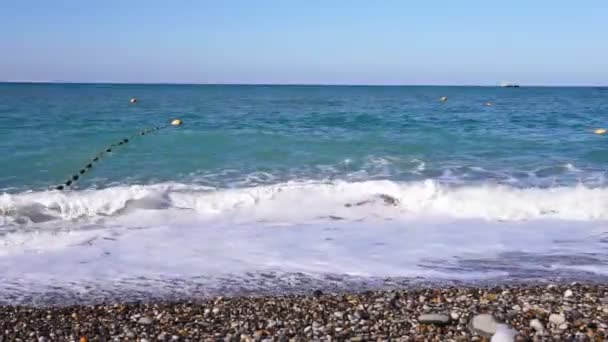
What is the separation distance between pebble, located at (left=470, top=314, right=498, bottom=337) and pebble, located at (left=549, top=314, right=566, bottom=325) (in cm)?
52

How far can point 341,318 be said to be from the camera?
18.5 ft

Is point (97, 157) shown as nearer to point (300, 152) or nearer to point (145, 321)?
point (300, 152)

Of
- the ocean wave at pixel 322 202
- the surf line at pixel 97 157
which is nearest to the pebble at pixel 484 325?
the ocean wave at pixel 322 202

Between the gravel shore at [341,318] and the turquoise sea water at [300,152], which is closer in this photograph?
the gravel shore at [341,318]

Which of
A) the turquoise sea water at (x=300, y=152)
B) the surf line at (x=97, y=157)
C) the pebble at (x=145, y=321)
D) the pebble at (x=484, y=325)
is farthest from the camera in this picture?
the turquoise sea water at (x=300, y=152)

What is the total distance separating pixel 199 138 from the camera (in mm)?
21656

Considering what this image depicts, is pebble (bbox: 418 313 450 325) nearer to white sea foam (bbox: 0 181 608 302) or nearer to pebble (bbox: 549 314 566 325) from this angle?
pebble (bbox: 549 314 566 325)

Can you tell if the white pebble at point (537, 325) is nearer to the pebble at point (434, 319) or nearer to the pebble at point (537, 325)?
the pebble at point (537, 325)

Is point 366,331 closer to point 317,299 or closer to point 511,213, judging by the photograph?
point 317,299

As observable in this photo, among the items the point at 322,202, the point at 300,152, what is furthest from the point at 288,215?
the point at 300,152

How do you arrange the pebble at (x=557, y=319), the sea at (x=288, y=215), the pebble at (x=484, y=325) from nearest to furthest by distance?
the pebble at (x=484, y=325) → the pebble at (x=557, y=319) → the sea at (x=288, y=215)

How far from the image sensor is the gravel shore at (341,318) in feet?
17.3

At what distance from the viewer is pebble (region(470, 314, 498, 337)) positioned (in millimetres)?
5195

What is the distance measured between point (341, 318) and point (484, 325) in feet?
4.07
